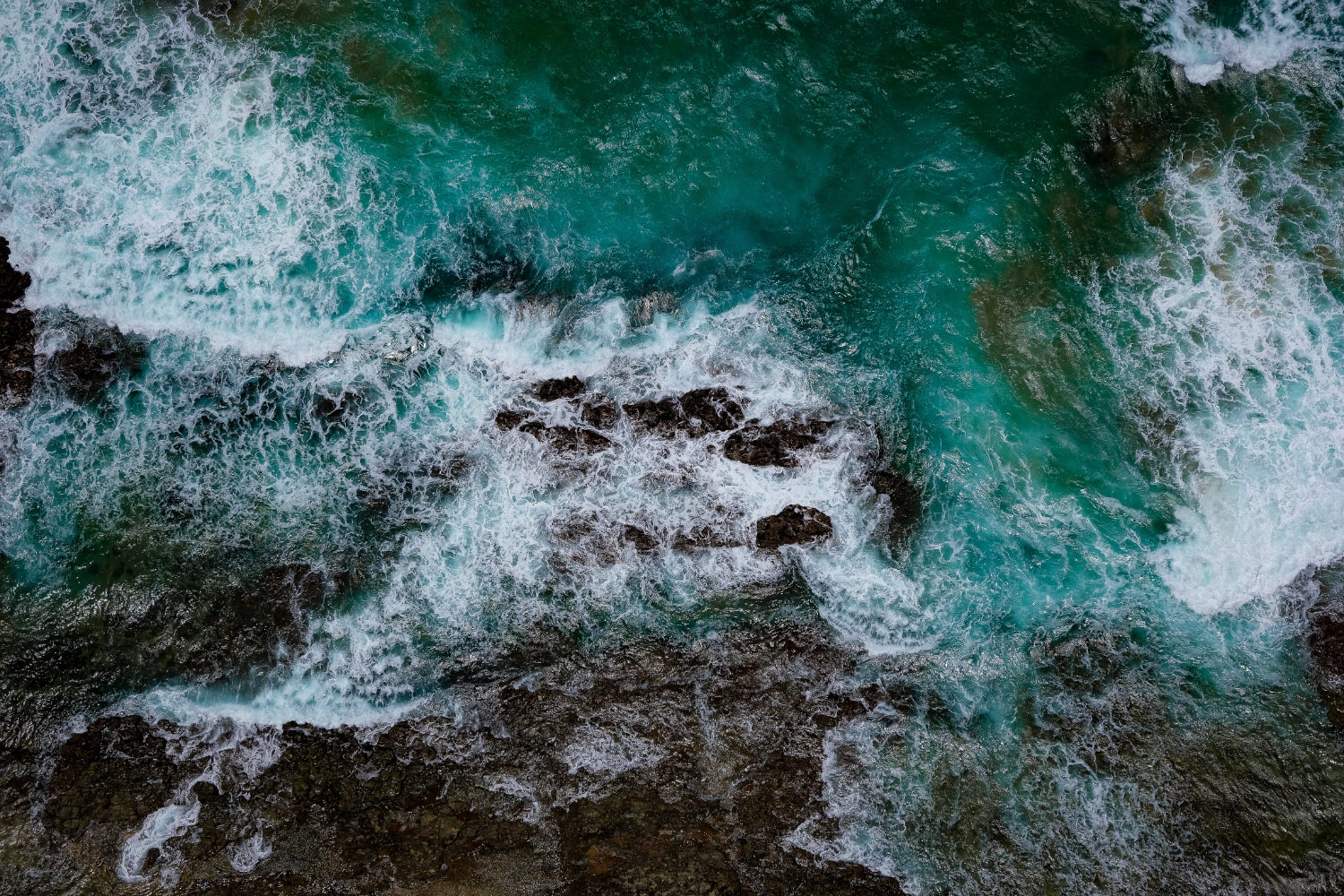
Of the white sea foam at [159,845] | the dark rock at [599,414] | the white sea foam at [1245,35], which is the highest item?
the white sea foam at [1245,35]

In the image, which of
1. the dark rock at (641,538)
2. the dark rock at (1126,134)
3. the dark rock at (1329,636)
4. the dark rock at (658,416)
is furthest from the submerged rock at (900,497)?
the dark rock at (1329,636)

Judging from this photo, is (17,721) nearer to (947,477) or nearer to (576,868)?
(576,868)

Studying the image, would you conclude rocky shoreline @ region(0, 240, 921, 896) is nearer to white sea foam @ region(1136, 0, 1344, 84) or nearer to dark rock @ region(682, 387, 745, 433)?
dark rock @ region(682, 387, 745, 433)

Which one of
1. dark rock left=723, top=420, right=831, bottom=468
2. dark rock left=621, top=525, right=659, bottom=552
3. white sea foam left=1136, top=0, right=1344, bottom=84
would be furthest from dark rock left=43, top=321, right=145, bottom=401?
white sea foam left=1136, top=0, right=1344, bottom=84

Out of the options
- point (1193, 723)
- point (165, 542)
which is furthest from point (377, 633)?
point (1193, 723)

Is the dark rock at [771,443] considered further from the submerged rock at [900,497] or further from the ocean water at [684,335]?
the submerged rock at [900,497]

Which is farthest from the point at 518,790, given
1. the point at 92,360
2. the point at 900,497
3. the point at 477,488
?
the point at 92,360
